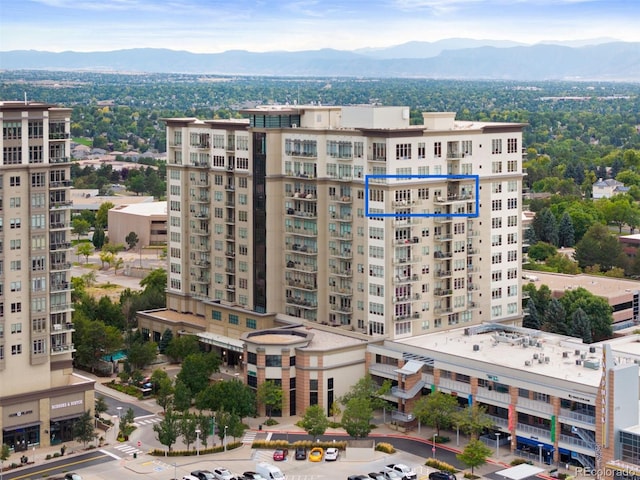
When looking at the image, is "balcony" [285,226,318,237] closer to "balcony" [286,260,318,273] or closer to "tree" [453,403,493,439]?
"balcony" [286,260,318,273]

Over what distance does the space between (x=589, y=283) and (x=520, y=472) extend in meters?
46.7

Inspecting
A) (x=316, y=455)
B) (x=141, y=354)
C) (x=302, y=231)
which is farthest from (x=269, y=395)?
(x=141, y=354)

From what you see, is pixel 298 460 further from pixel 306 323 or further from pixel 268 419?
pixel 306 323

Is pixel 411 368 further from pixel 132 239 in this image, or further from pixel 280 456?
pixel 132 239

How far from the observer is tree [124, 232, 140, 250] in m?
146

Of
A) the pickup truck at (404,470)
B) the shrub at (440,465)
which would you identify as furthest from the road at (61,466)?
the shrub at (440,465)

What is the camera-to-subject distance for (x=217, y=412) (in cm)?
7094

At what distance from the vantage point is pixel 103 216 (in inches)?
6294

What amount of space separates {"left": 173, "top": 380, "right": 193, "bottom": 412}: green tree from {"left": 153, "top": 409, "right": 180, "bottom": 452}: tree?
4.78 metres

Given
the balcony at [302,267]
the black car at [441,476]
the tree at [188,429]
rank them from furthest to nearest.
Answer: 1. the balcony at [302,267]
2. the tree at [188,429]
3. the black car at [441,476]

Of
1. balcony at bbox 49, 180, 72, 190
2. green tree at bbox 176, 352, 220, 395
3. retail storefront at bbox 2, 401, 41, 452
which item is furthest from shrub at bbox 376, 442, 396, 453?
balcony at bbox 49, 180, 72, 190

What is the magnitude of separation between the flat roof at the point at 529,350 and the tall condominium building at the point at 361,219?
2494 millimetres

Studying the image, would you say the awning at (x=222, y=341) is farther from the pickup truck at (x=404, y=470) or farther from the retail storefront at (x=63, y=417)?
the pickup truck at (x=404, y=470)

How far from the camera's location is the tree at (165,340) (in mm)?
90562
